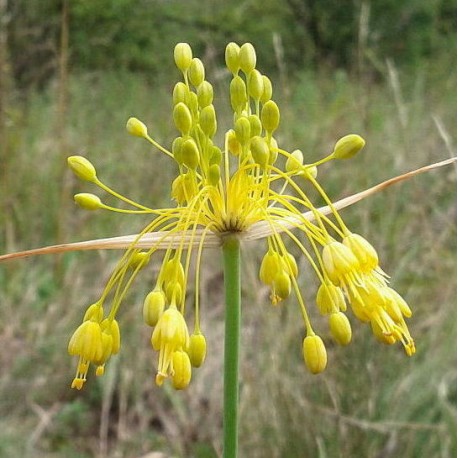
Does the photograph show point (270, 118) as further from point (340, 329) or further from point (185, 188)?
point (340, 329)

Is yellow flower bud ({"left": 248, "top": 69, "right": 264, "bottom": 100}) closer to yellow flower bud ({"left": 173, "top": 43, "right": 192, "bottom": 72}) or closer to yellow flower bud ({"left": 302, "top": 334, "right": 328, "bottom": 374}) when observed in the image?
yellow flower bud ({"left": 173, "top": 43, "right": 192, "bottom": 72})

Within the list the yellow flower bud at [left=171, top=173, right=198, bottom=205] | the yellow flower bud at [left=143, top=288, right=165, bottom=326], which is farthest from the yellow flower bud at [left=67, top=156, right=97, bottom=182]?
the yellow flower bud at [left=143, top=288, right=165, bottom=326]

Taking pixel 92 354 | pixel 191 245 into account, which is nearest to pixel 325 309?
pixel 191 245

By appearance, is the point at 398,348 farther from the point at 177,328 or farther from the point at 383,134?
the point at 383,134

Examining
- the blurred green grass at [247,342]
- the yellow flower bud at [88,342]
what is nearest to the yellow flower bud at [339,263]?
the yellow flower bud at [88,342]

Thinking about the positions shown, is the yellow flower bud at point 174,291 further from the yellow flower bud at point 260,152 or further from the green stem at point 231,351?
the yellow flower bud at point 260,152

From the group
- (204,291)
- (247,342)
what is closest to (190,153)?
(247,342)
